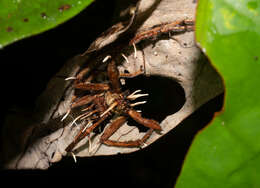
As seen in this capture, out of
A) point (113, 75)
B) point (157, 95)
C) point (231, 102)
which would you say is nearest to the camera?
point (231, 102)

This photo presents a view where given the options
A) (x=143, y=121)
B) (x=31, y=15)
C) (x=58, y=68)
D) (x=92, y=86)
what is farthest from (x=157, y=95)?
(x=31, y=15)

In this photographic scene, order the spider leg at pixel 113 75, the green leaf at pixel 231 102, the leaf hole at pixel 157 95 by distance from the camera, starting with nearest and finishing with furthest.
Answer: the green leaf at pixel 231 102, the spider leg at pixel 113 75, the leaf hole at pixel 157 95

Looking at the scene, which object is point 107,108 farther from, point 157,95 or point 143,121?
point 157,95

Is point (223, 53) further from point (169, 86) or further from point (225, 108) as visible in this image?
point (169, 86)

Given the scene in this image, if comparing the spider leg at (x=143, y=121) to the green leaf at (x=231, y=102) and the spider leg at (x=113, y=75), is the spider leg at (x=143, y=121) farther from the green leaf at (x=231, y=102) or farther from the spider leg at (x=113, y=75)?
the green leaf at (x=231, y=102)

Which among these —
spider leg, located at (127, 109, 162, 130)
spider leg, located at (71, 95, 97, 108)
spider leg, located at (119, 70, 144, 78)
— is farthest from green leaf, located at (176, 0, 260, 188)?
spider leg, located at (71, 95, 97, 108)

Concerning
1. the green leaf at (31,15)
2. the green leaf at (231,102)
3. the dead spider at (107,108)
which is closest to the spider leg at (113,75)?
the dead spider at (107,108)

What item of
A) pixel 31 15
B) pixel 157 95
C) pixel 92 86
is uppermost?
pixel 31 15
